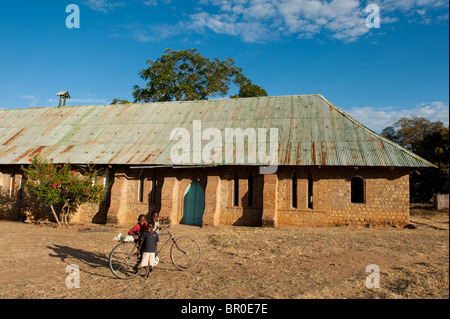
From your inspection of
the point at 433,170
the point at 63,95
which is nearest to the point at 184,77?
the point at 63,95

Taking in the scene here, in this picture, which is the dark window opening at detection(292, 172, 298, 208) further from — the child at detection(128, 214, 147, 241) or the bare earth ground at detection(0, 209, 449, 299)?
the child at detection(128, 214, 147, 241)

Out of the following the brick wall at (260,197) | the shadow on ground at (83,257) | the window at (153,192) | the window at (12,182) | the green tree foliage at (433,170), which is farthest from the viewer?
the green tree foliage at (433,170)

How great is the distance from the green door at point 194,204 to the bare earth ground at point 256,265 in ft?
9.88

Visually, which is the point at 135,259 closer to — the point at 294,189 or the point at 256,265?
the point at 256,265

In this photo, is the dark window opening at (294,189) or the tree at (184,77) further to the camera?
the tree at (184,77)

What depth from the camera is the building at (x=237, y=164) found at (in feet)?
51.7

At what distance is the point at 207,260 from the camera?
30.8 feet

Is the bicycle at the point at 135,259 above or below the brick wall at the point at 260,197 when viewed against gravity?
below

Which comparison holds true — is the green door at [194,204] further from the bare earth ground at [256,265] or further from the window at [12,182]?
the window at [12,182]

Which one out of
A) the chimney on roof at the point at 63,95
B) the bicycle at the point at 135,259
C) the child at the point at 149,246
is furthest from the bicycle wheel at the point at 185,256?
the chimney on roof at the point at 63,95

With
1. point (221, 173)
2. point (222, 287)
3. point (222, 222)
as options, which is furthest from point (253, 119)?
point (222, 287)

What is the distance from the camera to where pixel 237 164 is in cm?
1636

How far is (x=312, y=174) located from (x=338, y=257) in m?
7.19

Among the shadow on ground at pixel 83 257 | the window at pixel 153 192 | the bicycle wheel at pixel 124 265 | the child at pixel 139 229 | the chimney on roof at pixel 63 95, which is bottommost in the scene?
the shadow on ground at pixel 83 257
